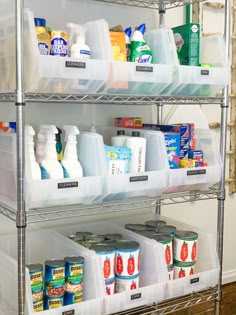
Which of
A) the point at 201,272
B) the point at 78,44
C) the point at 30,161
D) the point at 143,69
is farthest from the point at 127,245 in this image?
the point at 78,44

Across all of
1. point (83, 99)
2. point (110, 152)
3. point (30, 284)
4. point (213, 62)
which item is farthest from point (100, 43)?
point (30, 284)

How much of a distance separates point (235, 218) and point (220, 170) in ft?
3.25

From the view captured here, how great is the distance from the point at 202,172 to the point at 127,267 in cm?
52

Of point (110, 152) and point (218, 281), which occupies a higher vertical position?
point (110, 152)

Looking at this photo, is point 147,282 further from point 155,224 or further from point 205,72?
point 205,72

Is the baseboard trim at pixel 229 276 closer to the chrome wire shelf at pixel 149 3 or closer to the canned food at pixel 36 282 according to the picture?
the canned food at pixel 36 282

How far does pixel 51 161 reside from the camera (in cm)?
169

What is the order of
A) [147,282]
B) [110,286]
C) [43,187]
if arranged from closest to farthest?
[43,187] → [110,286] → [147,282]

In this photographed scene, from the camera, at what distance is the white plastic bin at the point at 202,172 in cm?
195

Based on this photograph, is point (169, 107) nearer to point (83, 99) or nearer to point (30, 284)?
point (83, 99)

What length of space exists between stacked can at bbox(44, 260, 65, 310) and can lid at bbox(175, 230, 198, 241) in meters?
0.56

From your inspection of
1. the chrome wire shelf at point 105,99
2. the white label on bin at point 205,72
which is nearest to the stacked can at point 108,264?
the chrome wire shelf at point 105,99

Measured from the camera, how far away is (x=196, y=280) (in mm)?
2020

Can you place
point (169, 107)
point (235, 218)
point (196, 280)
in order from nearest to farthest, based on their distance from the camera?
point (196, 280)
point (169, 107)
point (235, 218)
